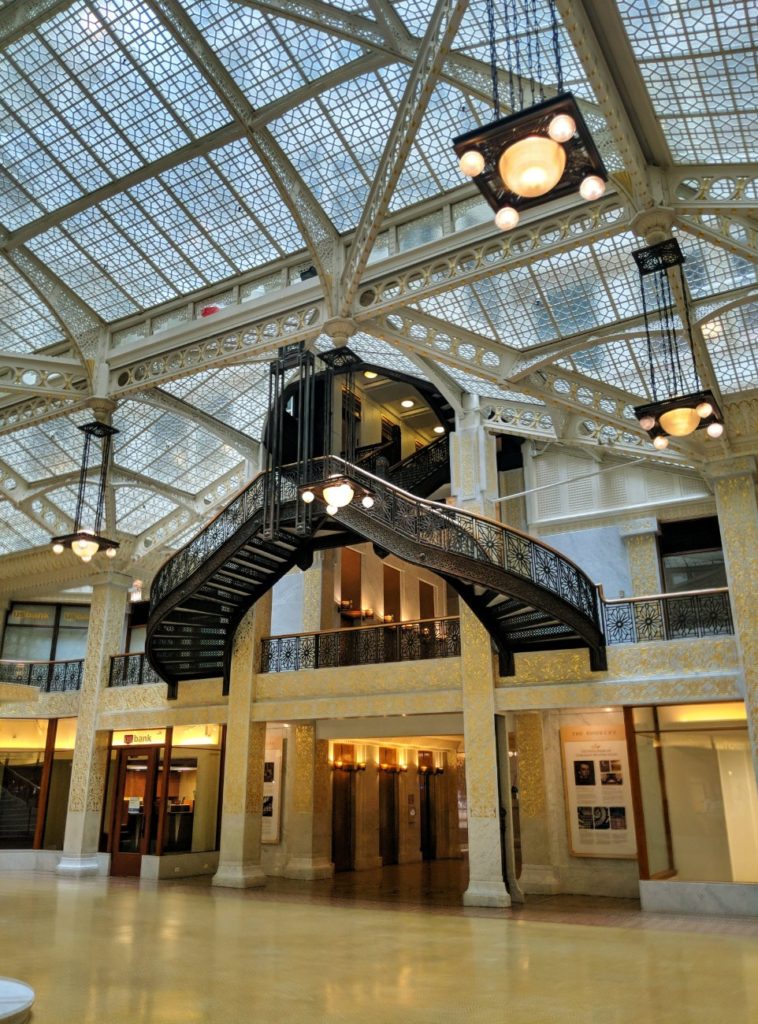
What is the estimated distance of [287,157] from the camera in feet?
34.1

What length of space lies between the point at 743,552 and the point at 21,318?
470 inches

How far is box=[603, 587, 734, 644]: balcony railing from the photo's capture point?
11.9 m

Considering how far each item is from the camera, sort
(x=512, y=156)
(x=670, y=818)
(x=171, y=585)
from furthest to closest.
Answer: (x=171, y=585), (x=670, y=818), (x=512, y=156)

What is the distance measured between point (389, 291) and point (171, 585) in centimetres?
651

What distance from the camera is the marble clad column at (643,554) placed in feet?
46.6

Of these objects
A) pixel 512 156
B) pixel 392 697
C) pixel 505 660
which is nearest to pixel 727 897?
pixel 505 660

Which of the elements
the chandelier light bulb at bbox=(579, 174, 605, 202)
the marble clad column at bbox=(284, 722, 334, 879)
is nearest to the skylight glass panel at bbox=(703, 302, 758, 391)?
the chandelier light bulb at bbox=(579, 174, 605, 202)

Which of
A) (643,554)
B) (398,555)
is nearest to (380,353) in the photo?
(398,555)

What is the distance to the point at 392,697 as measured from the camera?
1356cm

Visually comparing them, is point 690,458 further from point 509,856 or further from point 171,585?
point 171,585

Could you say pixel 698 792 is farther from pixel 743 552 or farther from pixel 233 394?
pixel 233 394

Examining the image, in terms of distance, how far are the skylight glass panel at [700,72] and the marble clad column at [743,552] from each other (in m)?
4.95

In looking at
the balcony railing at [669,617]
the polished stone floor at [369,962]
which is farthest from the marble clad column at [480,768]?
the balcony railing at [669,617]

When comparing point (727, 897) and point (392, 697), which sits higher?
point (392, 697)
